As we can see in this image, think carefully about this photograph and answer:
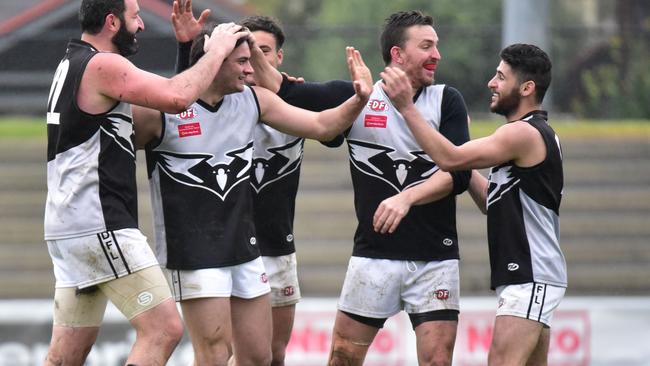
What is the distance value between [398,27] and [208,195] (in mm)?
1505

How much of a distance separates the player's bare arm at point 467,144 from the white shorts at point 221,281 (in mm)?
1162

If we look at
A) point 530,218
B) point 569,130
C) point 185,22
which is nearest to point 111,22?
point 185,22

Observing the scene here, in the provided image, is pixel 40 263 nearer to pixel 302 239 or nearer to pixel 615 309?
pixel 302 239

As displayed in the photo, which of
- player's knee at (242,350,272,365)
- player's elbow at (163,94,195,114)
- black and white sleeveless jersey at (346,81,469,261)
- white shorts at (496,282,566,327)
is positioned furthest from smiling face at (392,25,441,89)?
player's knee at (242,350,272,365)

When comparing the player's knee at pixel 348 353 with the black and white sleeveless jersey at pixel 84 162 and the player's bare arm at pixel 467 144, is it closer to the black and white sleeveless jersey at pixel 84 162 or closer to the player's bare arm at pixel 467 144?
the player's bare arm at pixel 467 144

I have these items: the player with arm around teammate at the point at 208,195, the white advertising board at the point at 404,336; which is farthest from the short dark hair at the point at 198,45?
the white advertising board at the point at 404,336

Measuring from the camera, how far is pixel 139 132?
21.5ft

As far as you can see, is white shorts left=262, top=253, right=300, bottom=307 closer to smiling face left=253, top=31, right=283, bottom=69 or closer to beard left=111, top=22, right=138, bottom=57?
smiling face left=253, top=31, right=283, bottom=69

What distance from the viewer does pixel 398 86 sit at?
6.50 metres

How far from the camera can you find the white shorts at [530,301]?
6582 mm

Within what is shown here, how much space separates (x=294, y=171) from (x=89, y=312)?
1676 mm

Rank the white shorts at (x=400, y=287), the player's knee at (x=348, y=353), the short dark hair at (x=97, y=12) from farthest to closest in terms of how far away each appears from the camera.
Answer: the player's knee at (x=348, y=353)
the white shorts at (x=400, y=287)
the short dark hair at (x=97, y=12)

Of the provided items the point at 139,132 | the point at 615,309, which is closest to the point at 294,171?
the point at 139,132

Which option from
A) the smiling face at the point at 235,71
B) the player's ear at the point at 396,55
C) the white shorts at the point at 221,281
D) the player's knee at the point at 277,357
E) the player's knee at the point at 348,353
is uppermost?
the player's ear at the point at 396,55
